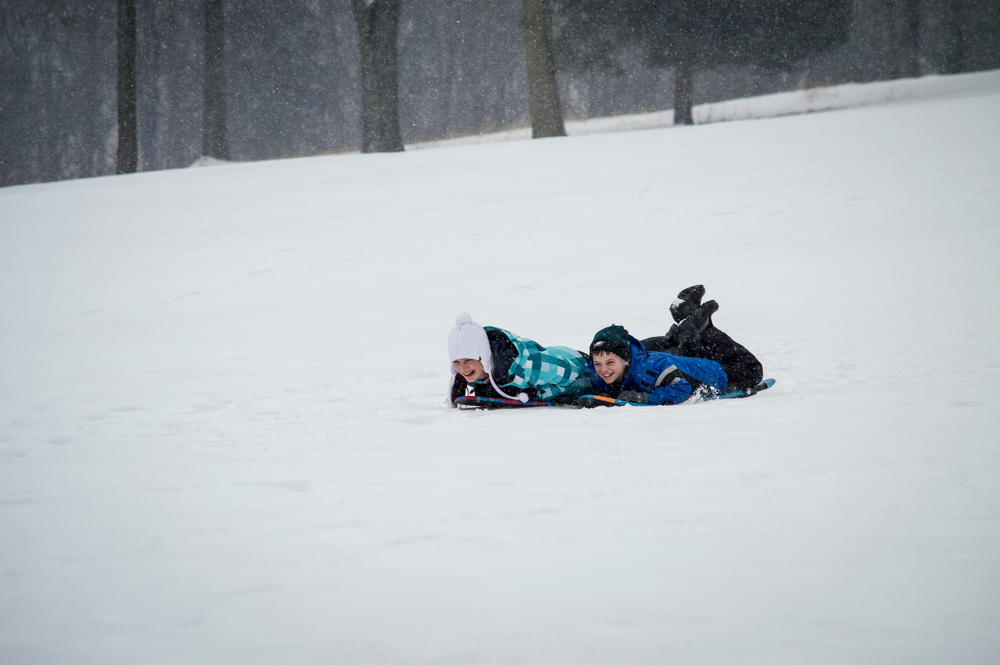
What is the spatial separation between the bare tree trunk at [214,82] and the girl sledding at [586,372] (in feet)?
62.8

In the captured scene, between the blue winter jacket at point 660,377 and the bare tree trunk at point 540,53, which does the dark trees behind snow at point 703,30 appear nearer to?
the bare tree trunk at point 540,53

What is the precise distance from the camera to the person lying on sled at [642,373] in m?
4.61

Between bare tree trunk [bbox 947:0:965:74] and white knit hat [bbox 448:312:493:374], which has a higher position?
bare tree trunk [bbox 947:0:965:74]

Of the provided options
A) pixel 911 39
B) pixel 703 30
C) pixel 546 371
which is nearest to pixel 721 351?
pixel 546 371

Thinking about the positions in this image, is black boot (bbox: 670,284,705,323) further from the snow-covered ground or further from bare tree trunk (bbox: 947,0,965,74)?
bare tree trunk (bbox: 947,0,965,74)

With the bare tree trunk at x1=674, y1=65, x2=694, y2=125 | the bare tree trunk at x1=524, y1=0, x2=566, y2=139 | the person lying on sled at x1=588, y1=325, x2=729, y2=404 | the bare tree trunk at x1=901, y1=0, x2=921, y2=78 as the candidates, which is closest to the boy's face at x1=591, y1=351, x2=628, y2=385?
the person lying on sled at x1=588, y1=325, x2=729, y2=404

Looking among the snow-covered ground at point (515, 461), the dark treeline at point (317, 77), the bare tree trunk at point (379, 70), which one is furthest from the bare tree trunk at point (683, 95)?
the snow-covered ground at point (515, 461)

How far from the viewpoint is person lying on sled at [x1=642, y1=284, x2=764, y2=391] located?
5.02 metres

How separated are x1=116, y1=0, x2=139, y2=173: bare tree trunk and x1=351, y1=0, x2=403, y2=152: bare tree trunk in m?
5.21

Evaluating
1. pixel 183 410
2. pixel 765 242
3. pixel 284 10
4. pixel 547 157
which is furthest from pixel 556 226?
pixel 284 10

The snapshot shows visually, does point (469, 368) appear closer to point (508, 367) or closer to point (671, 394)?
point (508, 367)

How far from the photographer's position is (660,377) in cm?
473

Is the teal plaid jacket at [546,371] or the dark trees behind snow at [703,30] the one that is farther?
the dark trees behind snow at [703,30]

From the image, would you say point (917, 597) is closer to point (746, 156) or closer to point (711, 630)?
→ point (711, 630)
